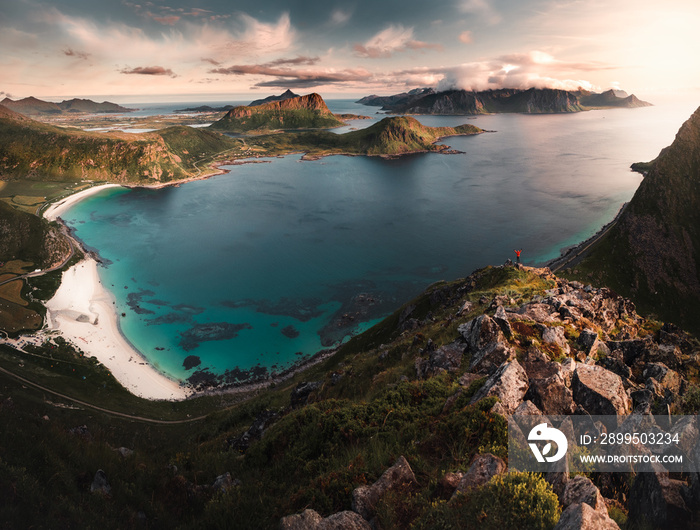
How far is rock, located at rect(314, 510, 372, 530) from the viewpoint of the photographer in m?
10.6

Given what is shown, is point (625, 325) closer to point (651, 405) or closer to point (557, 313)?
point (557, 313)

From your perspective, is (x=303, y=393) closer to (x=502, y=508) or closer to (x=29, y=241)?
(x=502, y=508)

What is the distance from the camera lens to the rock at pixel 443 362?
2306cm

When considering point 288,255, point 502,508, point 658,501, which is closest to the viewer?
point 502,508

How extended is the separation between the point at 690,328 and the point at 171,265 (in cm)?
14939

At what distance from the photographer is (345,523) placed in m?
10.7

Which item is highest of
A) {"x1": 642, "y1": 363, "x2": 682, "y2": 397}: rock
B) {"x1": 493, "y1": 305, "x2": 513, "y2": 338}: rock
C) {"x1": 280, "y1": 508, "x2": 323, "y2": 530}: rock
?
{"x1": 493, "y1": 305, "x2": 513, "y2": 338}: rock

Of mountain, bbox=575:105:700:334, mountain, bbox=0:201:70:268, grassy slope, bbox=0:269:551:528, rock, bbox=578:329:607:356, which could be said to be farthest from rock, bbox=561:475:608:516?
mountain, bbox=0:201:70:268

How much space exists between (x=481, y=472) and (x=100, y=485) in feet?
65.2

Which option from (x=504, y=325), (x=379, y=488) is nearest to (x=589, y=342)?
(x=504, y=325)

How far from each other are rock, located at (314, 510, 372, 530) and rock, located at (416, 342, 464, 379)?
13.1m

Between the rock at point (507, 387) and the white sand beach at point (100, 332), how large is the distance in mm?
65029

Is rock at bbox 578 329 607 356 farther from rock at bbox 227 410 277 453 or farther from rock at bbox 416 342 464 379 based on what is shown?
rock at bbox 227 410 277 453

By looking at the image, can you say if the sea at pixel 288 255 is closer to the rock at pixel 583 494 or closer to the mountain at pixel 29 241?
the mountain at pixel 29 241
